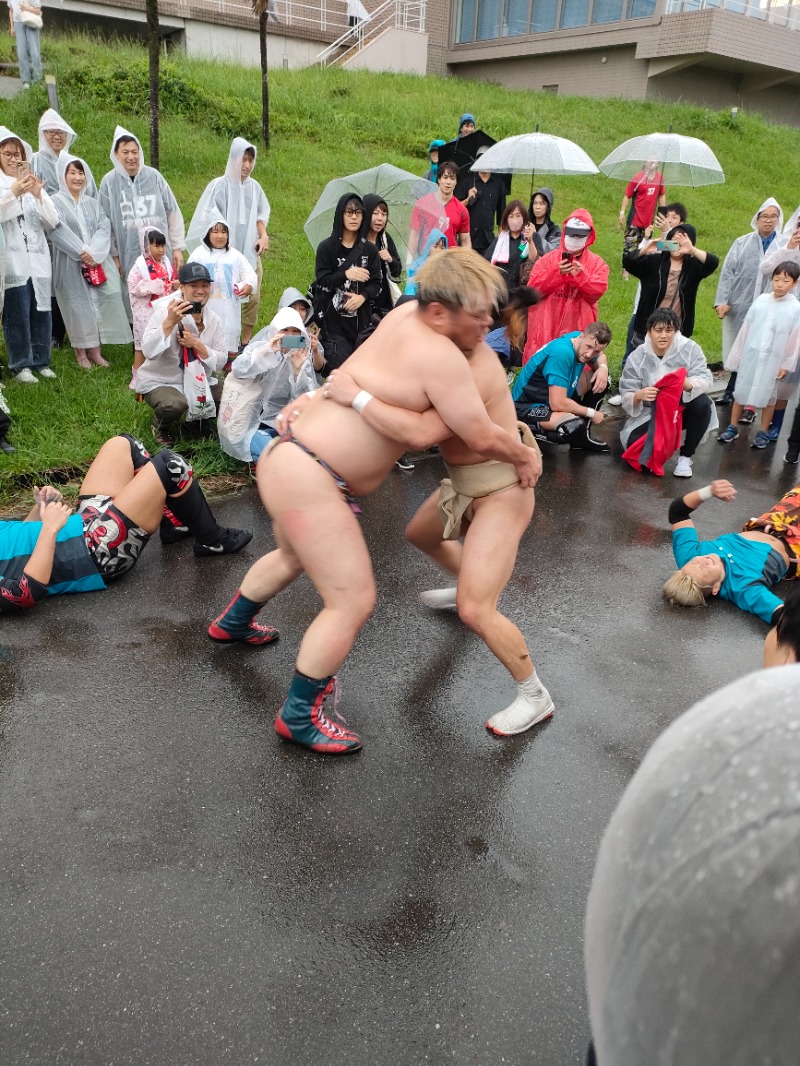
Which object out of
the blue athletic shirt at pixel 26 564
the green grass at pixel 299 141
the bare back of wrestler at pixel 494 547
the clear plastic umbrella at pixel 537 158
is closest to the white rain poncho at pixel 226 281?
the green grass at pixel 299 141

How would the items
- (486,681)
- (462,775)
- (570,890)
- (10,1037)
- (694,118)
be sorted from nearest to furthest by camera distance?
1. (10,1037)
2. (570,890)
3. (462,775)
4. (486,681)
5. (694,118)

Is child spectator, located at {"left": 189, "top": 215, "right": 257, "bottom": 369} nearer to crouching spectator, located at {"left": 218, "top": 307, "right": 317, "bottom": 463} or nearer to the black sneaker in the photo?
crouching spectator, located at {"left": 218, "top": 307, "right": 317, "bottom": 463}

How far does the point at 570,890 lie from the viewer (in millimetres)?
2400

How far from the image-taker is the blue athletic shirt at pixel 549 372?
6.43m

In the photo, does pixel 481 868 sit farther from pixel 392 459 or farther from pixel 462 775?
pixel 392 459

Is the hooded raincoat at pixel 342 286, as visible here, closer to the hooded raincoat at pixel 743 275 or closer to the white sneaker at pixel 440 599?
the white sneaker at pixel 440 599

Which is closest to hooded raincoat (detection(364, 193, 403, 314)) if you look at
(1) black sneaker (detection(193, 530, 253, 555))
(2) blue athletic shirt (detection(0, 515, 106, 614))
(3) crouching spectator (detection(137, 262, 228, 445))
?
(3) crouching spectator (detection(137, 262, 228, 445))

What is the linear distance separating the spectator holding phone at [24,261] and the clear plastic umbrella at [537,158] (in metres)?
4.35

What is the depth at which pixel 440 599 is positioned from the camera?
13.1ft

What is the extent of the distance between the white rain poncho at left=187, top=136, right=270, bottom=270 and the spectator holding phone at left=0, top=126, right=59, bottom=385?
4.20 ft

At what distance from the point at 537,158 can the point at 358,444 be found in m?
6.41

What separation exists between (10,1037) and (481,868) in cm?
133

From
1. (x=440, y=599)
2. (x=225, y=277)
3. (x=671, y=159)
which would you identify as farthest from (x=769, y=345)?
(x=225, y=277)

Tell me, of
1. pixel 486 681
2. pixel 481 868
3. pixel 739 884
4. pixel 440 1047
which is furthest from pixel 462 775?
pixel 739 884
